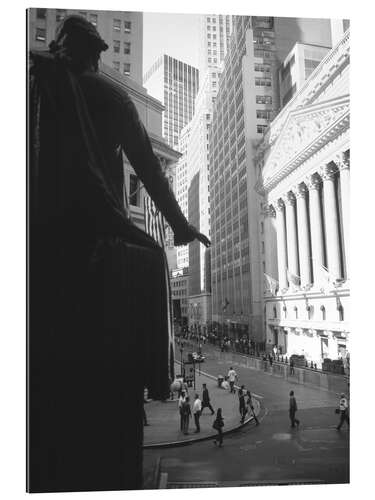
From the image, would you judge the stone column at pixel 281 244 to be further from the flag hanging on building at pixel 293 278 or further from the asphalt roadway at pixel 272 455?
the asphalt roadway at pixel 272 455

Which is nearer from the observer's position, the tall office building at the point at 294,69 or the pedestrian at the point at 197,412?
the pedestrian at the point at 197,412

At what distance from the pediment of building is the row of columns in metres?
1.10

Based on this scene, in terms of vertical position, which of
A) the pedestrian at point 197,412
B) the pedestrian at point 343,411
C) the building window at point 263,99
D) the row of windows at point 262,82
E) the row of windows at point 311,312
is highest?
the row of windows at point 262,82

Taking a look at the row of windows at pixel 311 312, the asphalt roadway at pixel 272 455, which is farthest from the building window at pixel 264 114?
the asphalt roadway at pixel 272 455

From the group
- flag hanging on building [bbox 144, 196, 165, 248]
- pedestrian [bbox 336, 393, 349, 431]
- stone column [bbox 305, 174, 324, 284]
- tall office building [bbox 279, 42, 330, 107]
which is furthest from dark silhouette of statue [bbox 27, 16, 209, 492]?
tall office building [bbox 279, 42, 330, 107]

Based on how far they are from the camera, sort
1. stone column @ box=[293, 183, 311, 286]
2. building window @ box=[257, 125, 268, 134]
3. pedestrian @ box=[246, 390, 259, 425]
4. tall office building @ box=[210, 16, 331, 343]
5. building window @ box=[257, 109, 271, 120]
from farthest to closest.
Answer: building window @ box=[257, 125, 268, 134] < building window @ box=[257, 109, 271, 120] < tall office building @ box=[210, 16, 331, 343] < stone column @ box=[293, 183, 311, 286] < pedestrian @ box=[246, 390, 259, 425]

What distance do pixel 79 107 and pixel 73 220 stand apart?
5.81 ft

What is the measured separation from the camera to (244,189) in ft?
82.8

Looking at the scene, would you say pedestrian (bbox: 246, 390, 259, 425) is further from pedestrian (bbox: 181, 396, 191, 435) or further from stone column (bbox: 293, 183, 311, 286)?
stone column (bbox: 293, 183, 311, 286)

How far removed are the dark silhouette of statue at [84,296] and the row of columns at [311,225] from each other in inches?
408

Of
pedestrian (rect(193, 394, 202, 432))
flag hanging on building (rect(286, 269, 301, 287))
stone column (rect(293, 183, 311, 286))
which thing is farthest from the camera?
stone column (rect(293, 183, 311, 286))

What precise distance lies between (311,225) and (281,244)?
7.02 ft

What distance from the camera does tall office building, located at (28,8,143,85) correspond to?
902cm

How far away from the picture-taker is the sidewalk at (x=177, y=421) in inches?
443
